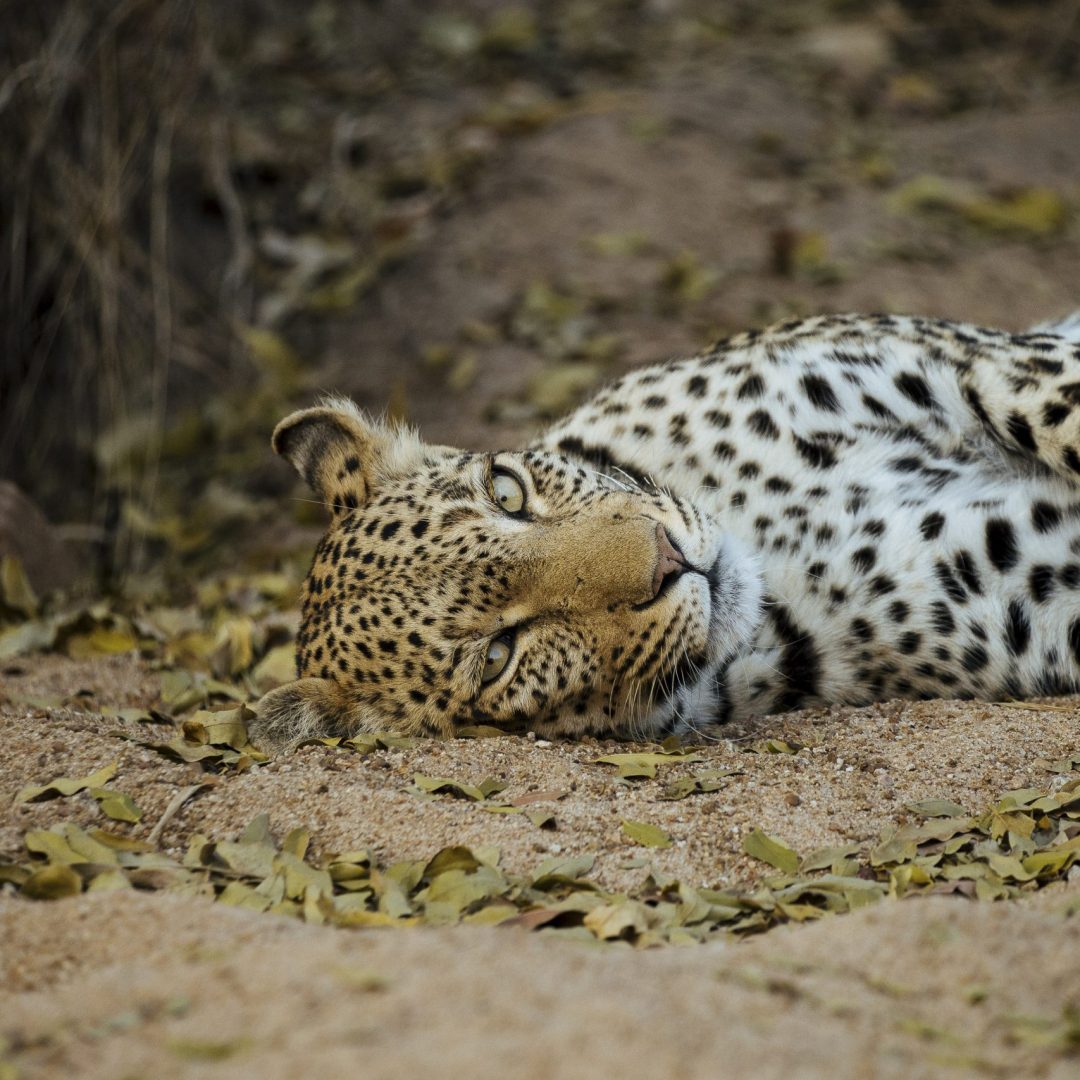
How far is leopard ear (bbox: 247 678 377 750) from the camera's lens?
3947 mm

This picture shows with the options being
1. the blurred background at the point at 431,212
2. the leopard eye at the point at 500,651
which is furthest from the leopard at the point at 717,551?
the blurred background at the point at 431,212

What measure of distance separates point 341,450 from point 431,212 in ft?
17.2

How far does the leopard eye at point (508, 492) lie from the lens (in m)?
4.20

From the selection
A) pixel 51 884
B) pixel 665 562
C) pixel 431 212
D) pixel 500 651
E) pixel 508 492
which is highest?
pixel 431 212

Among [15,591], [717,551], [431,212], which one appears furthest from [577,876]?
[431,212]

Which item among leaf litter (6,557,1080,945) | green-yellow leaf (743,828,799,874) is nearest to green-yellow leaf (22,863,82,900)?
leaf litter (6,557,1080,945)

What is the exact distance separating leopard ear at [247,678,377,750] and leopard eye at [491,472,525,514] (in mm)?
741

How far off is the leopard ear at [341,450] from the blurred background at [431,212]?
2.09m

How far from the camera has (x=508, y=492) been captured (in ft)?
13.9

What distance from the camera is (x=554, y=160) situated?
979 centimetres

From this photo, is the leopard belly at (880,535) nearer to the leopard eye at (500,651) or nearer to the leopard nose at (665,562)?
the leopard nose at (665,562)

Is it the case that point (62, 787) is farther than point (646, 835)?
Yes

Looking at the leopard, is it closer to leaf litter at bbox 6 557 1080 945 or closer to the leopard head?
the leopard head

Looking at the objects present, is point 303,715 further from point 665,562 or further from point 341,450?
point 665,562
